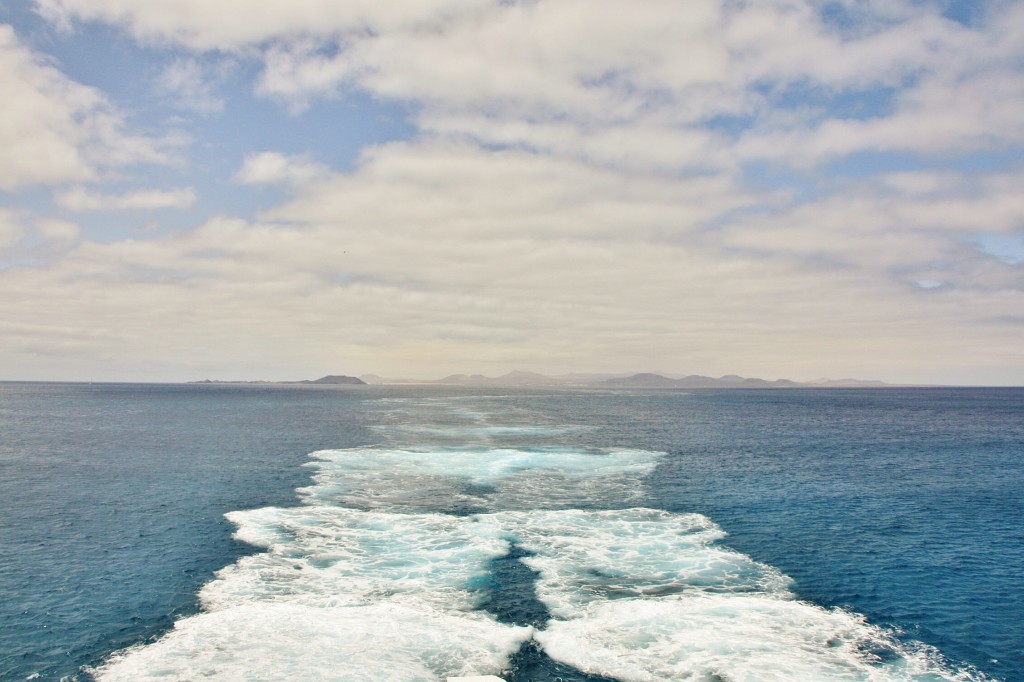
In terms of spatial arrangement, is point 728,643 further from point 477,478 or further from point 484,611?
point 477,478

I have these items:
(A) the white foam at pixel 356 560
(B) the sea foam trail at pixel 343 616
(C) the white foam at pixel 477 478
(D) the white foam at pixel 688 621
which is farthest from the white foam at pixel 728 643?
(C) the white foam at pixel 477 478

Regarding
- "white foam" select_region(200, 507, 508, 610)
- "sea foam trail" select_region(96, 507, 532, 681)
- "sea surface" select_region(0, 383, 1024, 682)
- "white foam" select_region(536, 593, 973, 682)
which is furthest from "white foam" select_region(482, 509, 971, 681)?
"white foam" select_region(200, 507, 508, 610)

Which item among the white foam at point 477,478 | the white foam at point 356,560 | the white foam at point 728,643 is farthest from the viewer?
the white foam at point 477,478

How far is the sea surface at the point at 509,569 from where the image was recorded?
2858 cm

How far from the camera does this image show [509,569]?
3953 centimetres

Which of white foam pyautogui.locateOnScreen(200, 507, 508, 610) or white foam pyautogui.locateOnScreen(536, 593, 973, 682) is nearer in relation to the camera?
white foam pyautogui.locateOnScreen(536, 593, 973, 682)

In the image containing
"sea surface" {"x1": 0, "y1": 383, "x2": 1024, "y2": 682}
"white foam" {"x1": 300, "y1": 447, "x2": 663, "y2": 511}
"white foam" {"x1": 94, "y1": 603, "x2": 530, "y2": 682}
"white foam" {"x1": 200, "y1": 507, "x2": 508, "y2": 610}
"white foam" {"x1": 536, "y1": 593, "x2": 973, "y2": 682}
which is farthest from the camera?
"white foam" {"x1": 300, "y1": 447, "x2": 663, "y2": 511}

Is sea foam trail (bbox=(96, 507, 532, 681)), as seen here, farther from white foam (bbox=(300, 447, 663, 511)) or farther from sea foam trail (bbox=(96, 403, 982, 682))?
white foam (bbox=(300, 447, 663, 511))

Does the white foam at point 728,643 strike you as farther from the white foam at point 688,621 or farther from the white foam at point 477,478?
the white foam at point 477,478

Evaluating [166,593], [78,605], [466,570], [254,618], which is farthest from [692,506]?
[78,605]

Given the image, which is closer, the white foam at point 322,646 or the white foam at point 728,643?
the white foam at point 322,646

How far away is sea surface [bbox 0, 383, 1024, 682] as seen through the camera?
28.6m

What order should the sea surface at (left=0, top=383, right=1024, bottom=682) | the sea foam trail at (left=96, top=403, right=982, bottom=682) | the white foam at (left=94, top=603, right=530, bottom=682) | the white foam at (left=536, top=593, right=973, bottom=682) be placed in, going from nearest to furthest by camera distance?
the white foam at (left=94, top=603, right=530, bottom=682)
the white foam at (left=536, top=593, right=973, bottom=682)
the sea foam trail at (left=96, top=403, right=982, bottom=682)
the sea surface at (left=0, top=383, right=1024, bottom=682)

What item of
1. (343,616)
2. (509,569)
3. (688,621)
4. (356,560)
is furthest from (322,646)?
(688,621)
